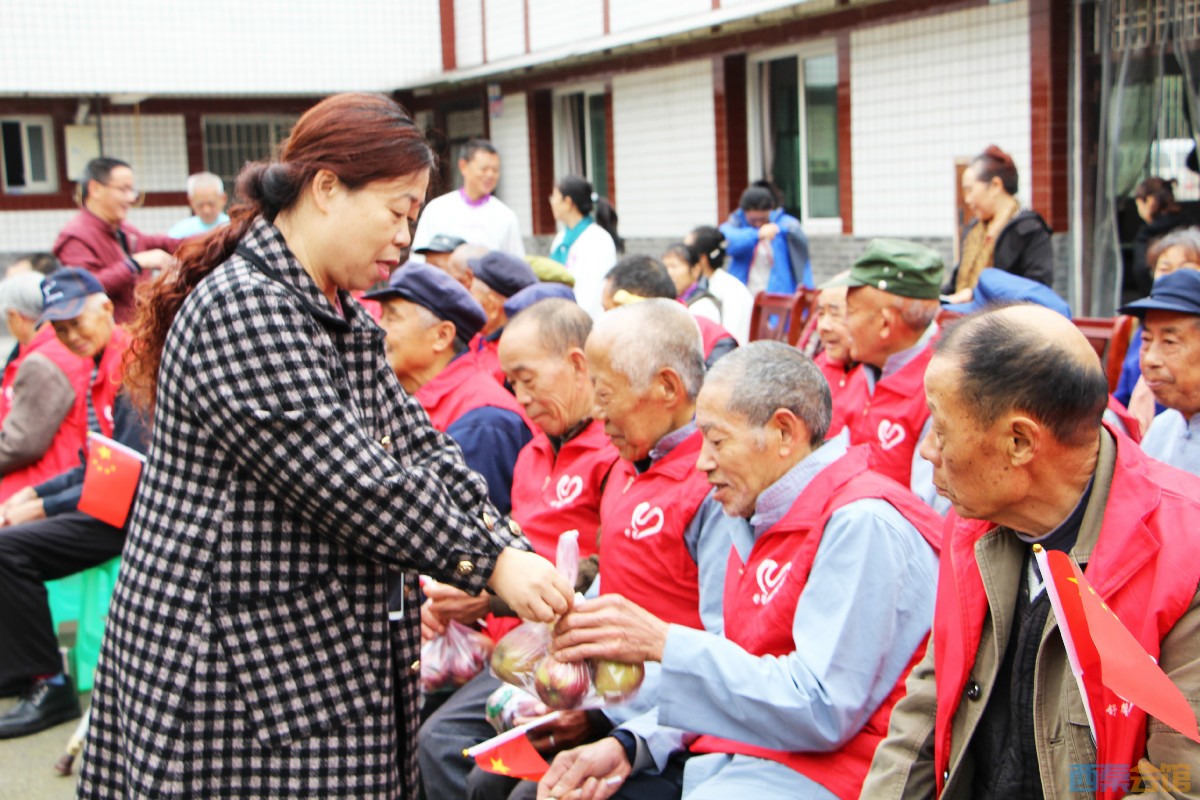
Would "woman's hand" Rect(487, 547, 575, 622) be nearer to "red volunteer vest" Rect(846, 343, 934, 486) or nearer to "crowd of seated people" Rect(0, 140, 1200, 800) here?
"crowd of seated people" Rect(0, 140, 1200, 800)

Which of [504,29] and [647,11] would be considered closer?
[647,11]

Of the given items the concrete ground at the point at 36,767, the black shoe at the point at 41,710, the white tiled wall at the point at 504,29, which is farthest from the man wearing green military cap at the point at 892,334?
the white tiled wall at the point at 504,29

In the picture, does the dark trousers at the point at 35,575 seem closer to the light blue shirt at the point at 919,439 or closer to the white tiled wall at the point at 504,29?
the light blue shirt at the point at 919,439

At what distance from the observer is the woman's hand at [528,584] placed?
2.19 meters

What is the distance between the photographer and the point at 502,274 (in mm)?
5777

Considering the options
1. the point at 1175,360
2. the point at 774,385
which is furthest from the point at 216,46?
the point at 774,385

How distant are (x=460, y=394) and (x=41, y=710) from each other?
2.36m

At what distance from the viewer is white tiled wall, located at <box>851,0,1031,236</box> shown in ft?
29.2

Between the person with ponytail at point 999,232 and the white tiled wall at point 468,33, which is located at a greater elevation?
the white tiled wall at point 468,33

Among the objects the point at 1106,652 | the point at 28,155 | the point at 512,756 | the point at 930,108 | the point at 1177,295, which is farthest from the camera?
the point at 28,155

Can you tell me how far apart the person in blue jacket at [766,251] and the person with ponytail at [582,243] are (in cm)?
116

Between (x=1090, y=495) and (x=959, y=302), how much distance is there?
14.2ft

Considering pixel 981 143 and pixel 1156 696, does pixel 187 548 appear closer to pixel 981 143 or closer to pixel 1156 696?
pixel 1156 696

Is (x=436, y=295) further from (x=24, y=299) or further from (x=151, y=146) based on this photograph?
(x=151, y=146)
